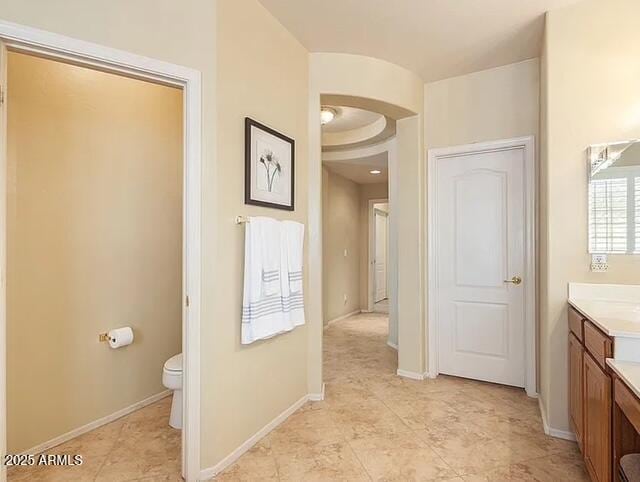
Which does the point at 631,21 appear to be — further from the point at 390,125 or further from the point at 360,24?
the point at 390,125

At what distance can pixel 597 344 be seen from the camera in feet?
5.28

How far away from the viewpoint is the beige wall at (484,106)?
2.99m

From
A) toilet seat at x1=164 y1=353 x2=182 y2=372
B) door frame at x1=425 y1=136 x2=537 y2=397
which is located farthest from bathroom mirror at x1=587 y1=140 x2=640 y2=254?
toilet seat at x1=164 y1=353 x2=182 y2=372

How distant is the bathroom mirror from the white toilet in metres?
2.64

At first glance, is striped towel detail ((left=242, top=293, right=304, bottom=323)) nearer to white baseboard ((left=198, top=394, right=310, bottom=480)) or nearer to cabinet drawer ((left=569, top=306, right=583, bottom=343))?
white baseboard ((left=198, top=394, right=310, bottom=480))

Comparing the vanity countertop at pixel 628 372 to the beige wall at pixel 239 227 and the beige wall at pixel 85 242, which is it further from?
the beige wall at pixel 85 242

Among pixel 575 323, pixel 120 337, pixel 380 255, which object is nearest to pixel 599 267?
pixel 575 323

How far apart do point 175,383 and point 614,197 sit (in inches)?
113

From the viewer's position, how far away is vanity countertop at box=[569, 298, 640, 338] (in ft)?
4.75

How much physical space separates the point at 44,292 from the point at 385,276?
656cm

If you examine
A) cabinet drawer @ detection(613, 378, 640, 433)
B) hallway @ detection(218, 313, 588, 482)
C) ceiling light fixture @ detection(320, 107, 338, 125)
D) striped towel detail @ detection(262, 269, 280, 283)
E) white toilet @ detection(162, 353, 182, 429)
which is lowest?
hallway @ detection(218, 313, 588, 482)

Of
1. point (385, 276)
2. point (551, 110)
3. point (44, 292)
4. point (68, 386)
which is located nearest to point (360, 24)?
point (551, 110)

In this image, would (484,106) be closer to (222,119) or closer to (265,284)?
(222,119)

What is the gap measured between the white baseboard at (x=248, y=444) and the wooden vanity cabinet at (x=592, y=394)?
67.4 inches
